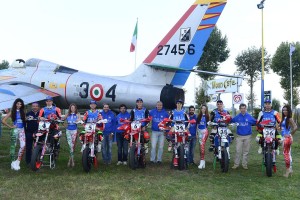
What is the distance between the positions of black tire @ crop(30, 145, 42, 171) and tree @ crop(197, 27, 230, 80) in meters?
31.4

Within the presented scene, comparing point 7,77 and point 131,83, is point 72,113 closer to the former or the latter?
point 131,83

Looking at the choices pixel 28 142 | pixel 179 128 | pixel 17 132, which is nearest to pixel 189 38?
pixel 179 128

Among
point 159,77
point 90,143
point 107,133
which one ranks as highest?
point 159,77

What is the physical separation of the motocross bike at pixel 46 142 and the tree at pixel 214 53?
3083 centimetres

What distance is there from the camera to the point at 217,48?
127ft

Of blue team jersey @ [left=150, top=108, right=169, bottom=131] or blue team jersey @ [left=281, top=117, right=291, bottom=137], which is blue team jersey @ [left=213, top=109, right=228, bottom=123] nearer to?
blue team jersey @ [left=150, top=108, right=169, bottom=131]

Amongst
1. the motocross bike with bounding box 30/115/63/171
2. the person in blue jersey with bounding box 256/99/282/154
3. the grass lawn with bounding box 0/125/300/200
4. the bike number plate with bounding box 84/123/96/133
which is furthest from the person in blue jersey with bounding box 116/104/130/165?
the person in blue jersey with bounding box 256/99/282/154

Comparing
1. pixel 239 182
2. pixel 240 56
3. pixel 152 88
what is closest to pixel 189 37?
pixel 152 88

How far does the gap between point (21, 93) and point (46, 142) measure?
4.55 metres

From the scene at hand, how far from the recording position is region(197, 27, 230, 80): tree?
1473 inches

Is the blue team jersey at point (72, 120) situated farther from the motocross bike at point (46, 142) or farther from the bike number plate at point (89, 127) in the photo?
the bike number plate at point (89, 127)

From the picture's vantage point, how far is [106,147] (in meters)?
9.00

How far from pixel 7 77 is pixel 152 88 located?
6.29 meters

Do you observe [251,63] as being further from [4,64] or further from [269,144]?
[4,64]
